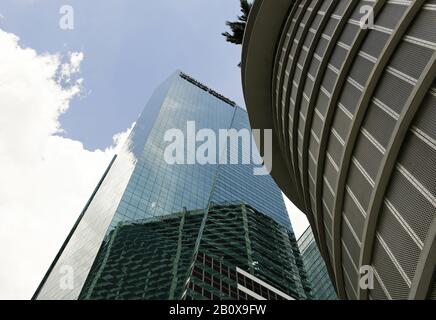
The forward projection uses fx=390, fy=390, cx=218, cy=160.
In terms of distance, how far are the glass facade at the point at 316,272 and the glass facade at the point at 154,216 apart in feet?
19.6

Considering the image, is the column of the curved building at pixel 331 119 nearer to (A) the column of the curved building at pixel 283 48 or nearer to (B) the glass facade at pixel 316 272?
(A) the column of the curved building at pixel 283 48

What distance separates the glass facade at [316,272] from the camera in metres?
74.8

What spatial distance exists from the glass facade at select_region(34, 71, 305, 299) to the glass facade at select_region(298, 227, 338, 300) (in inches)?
235

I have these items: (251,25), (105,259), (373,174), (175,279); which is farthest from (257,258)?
(373,174)

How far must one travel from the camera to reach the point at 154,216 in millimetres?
63188

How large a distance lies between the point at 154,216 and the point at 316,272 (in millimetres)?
42399

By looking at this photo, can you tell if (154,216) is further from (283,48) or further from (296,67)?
(296,67)

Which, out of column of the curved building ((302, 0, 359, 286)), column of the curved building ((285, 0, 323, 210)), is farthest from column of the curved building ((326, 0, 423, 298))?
column of the curved building ((285, 0, 323, 210))

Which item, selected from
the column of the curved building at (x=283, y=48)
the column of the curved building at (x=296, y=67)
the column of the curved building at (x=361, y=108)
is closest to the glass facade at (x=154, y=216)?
the column of the curved building at (x=283, y=48)

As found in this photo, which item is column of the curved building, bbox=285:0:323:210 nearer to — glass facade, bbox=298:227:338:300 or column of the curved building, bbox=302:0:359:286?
column of the curved building, bbox=302:0:359:286

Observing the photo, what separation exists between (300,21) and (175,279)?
37830 millimetres

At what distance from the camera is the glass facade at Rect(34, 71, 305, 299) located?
1886 inches

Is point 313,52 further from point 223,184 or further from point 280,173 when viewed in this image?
point 223,184
